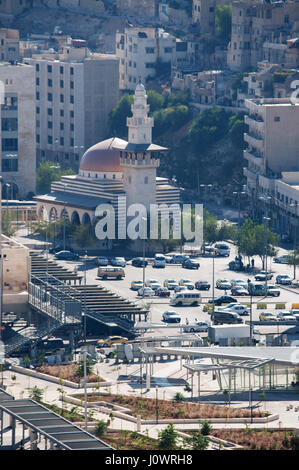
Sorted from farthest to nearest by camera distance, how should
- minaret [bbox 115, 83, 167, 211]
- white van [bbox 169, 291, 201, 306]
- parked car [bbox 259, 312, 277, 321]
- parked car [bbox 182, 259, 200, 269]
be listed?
minaret [bbox 115, 83, 167, 211]
parked car [bbox 182, 259, 200, 269]
white van [bbox 169, 291, 201, 306]
parked car [bbox 259, 312, 277, 321]

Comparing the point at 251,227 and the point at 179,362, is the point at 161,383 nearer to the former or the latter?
the point at 179,362

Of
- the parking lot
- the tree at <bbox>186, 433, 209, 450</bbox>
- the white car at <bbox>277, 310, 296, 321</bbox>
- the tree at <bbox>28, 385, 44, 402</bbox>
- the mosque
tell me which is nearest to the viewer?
the tree at <bbox>186, 433, 209, 450</bbox>

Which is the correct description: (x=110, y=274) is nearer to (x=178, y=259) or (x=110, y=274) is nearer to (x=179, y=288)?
(x=179, y=288)

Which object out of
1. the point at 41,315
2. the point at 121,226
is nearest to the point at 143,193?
the point at 121,226

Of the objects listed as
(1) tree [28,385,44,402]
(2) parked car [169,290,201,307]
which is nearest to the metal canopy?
(1) tree [28,385,44,402]

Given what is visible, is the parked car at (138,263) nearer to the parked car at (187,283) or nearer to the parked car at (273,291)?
the parked car at (187,283)

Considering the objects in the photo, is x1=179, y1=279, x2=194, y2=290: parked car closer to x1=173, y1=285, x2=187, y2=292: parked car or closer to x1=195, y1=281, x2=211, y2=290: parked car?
x1=195, y1=281, x2=211, y2=290: parked car

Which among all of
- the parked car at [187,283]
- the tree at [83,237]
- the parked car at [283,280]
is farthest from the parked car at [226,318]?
the tree at [83,237]
